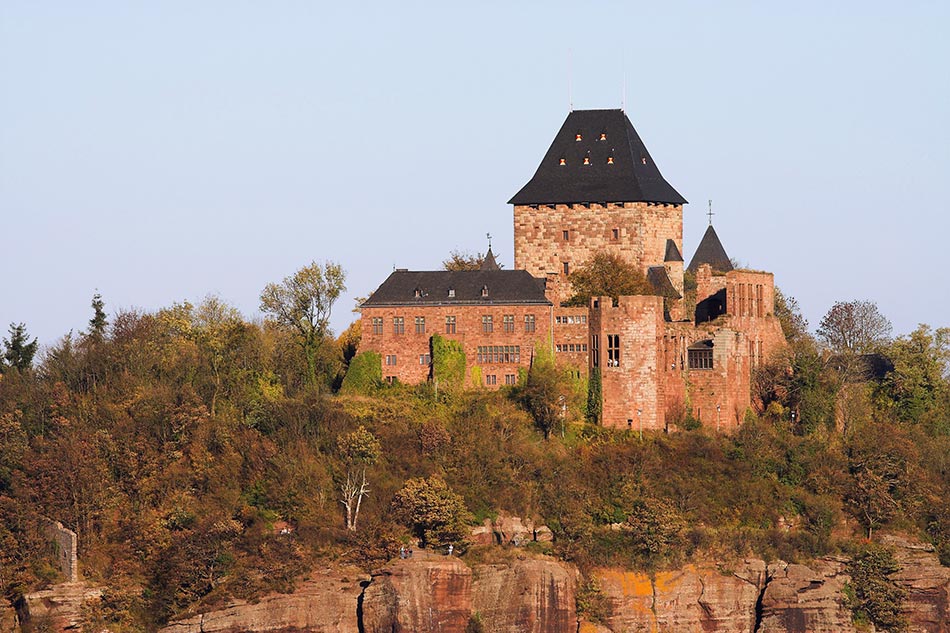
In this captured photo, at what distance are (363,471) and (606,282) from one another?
17.5 meters

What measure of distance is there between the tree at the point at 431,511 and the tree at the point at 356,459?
6.66 ft

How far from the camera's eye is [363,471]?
121 metres

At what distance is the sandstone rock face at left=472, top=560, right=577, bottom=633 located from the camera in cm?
11844

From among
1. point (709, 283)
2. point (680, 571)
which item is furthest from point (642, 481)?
point (709, 283)

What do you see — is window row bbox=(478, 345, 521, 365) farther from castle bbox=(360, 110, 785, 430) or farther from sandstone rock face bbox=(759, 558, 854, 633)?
sandstone rock face bbox=(759, 558, 854, 633)

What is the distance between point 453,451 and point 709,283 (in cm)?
1873

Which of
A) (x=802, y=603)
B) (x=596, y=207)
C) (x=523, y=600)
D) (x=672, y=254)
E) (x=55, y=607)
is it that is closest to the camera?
(x=55, y=607)

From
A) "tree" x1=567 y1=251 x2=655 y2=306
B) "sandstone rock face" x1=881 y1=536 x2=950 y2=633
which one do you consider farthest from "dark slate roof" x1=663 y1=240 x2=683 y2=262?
"sandstone rock face" x1=881 y1=536 x2=950 y2=633

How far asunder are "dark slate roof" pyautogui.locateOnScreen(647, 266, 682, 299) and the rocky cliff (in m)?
16.7

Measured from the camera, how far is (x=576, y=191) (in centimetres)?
13750

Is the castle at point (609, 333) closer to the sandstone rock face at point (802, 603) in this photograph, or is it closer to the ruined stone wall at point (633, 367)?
the ruined stone wall at point (633, 367)

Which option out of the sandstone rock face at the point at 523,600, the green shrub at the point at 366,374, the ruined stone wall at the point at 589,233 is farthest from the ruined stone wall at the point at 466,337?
the sandstone rock face at the point at 523,600

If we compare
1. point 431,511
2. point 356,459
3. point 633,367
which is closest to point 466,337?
point 633,367

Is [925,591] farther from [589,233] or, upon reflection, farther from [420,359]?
[420,359]
